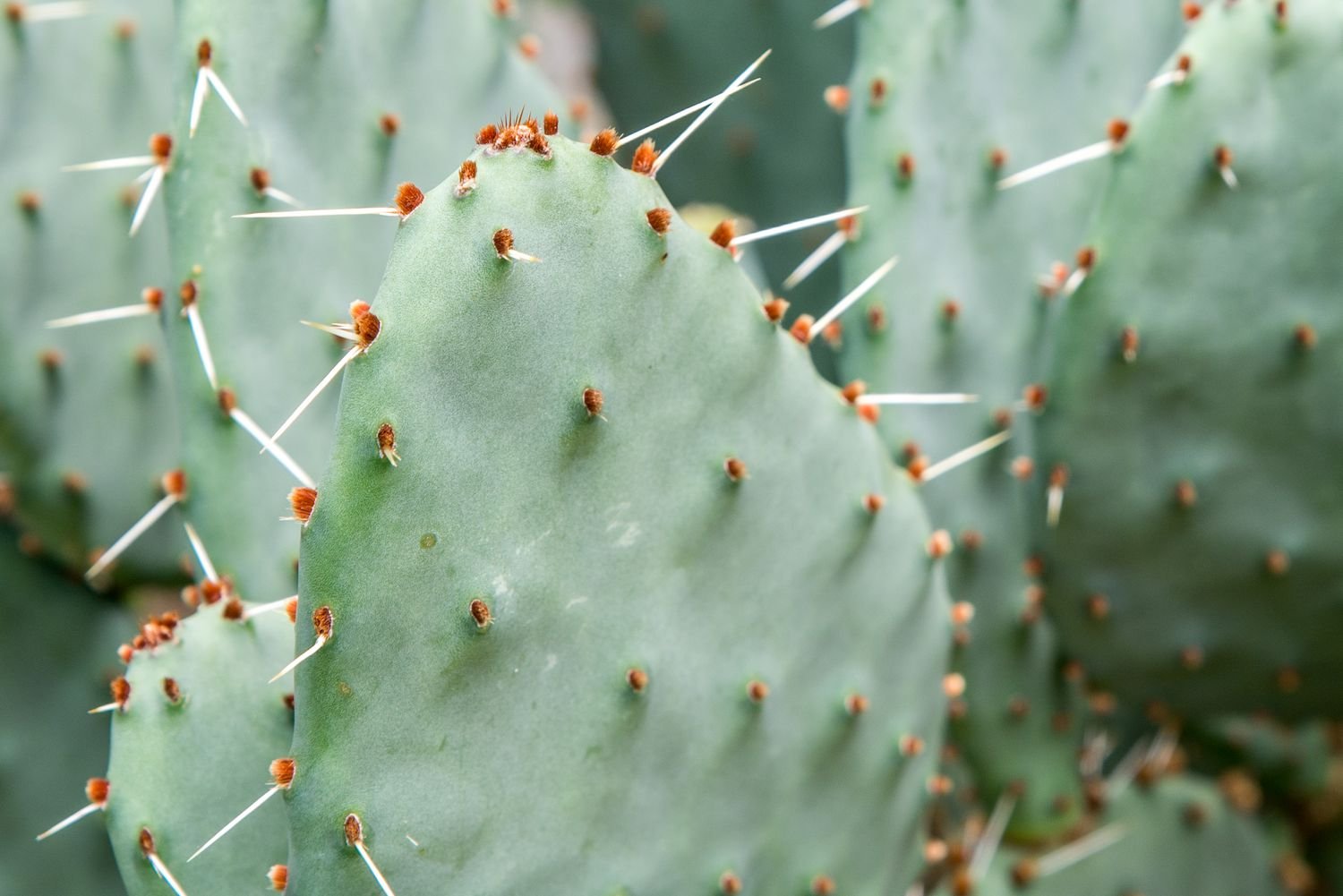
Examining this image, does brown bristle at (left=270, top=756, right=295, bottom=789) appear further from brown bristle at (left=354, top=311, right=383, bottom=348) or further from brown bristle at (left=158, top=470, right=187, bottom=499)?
brown bristle at (left=158, top=470, right=187, bottom=499)

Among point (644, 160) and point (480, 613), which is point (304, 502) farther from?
point (644, 160)


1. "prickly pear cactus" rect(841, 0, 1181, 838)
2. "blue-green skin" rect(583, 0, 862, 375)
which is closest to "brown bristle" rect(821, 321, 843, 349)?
"prickly pear cactus" rect(841, 0, 1181, 838)

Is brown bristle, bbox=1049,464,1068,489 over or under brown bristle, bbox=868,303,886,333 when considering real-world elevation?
under

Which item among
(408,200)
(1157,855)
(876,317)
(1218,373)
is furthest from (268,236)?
(1157,855)

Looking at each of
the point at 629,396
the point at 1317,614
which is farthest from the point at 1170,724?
the point at 629,396

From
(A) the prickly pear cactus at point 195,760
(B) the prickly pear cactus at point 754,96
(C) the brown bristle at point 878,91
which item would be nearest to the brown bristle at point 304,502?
(A) the prickly pear cactus at point 195,760

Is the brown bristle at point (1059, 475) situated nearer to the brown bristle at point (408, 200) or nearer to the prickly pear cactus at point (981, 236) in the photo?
the prickly pear cactus at point (981, 236)
